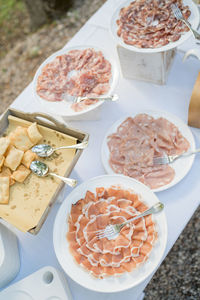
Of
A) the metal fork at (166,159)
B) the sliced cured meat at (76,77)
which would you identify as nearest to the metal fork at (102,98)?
the sliced cured meat at (76,77)

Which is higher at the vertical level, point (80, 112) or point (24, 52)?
point (80, 112)

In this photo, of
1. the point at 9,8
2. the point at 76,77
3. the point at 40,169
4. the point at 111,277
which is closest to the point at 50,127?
the point at 40,169

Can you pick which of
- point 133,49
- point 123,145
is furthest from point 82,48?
point 123,145

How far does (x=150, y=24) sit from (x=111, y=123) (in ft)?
1.34

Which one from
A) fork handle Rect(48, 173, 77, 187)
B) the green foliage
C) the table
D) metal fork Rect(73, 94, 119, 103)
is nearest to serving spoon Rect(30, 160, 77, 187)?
fork handle Rect(48, 173, 77, 187)

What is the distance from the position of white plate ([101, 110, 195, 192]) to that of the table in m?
0.03

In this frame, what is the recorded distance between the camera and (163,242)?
926mm

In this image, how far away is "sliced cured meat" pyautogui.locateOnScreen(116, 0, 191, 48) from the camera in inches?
46.0

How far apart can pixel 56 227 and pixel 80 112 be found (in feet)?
1.38

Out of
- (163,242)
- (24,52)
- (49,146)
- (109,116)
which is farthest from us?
(24,52)

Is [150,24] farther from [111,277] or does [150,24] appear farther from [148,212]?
[111,277]

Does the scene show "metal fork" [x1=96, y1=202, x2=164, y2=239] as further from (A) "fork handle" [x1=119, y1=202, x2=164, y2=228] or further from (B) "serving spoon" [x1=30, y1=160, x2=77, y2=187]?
(B) "serving spoon" [x1=30, y1=160, x2=77, y2=187]

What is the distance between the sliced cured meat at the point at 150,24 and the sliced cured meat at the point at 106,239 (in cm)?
57

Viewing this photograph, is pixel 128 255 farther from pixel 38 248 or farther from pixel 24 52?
pixel 24 52
